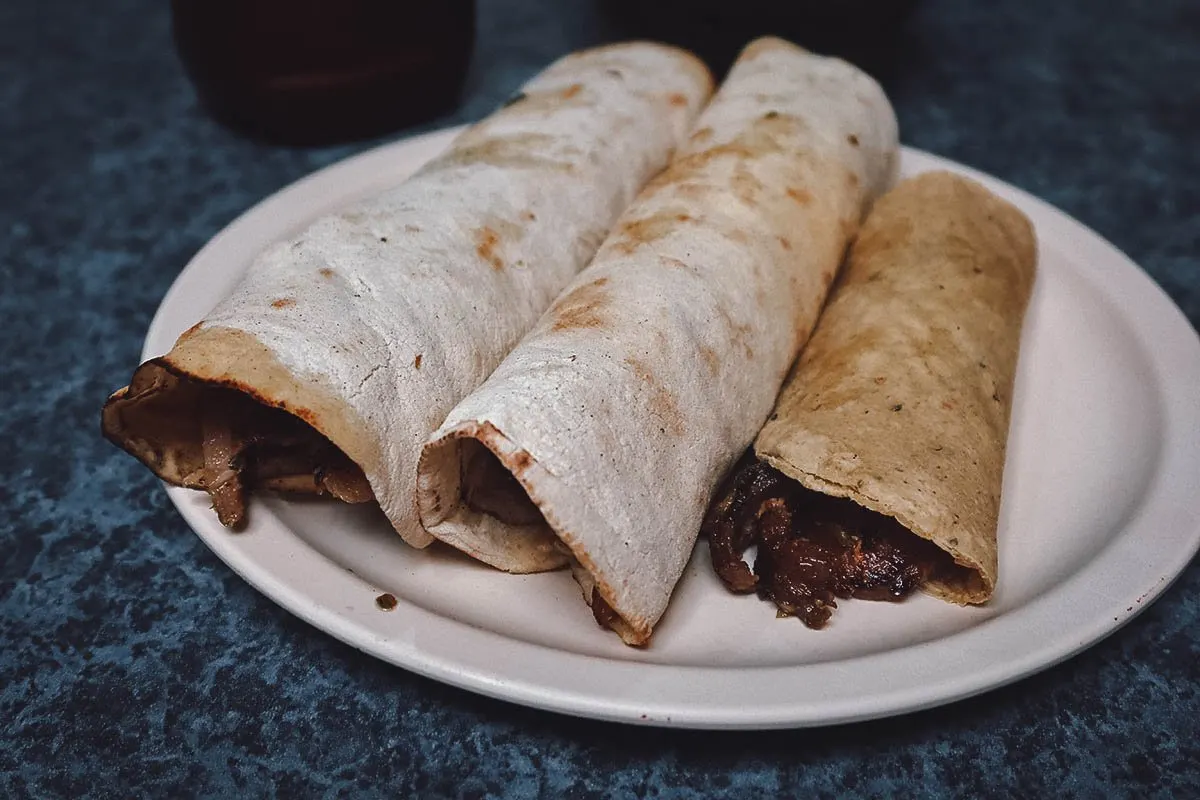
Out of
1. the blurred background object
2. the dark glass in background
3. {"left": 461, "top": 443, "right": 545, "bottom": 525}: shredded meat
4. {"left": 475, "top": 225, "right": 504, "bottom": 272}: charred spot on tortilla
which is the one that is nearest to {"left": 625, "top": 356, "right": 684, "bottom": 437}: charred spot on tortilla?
{"left": 461, "top": 443, "right": 545, "bottom": 525}: shredded meat

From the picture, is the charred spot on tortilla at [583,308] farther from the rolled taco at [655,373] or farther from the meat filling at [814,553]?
the meat filling at [814,553]

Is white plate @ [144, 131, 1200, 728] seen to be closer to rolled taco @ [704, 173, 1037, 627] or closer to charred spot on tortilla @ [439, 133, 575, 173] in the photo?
rolled taco @ [704, 173, 1037, 627]

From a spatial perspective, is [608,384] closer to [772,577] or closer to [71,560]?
[772,577]

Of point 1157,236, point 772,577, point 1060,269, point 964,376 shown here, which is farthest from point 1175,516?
point 1157,236

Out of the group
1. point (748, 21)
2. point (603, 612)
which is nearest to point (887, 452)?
point (603, 612)

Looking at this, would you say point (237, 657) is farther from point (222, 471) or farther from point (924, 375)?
point (924, 375)

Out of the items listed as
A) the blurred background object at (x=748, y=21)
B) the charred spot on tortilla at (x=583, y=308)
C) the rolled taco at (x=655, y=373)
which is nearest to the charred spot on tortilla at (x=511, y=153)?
the rolled taco at (x=655, y=373)
